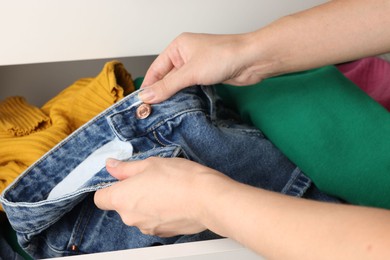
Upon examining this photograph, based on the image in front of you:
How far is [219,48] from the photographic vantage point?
561 millimetres

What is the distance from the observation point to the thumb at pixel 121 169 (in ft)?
1.52

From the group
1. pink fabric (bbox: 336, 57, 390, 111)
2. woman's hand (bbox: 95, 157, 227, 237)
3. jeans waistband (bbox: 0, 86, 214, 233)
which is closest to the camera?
woman's hand (bbox: 95, 157, 227, 237)

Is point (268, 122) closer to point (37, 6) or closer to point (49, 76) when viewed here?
point (37, 6)

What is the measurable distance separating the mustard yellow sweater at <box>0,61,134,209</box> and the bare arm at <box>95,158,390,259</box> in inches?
6.1

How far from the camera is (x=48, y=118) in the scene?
651 mm

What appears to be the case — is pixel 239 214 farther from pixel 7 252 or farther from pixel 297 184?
pixel 7 252

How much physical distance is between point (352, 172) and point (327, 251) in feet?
0.69

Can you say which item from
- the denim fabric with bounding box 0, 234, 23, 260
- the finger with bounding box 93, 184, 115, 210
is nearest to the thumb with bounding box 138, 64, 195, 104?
the finger with bounding box 93, 184, 115, 210

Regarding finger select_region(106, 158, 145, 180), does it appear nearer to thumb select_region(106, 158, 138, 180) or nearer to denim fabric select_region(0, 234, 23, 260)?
thumb select_region(106, 158, 138, 180)

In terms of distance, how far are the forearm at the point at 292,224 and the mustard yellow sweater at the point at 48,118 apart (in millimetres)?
267

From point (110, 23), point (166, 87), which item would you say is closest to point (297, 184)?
point (166, 87)

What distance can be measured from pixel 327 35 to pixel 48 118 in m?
0.34

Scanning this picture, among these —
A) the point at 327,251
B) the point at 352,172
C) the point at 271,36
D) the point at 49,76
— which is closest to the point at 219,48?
the point at 271,36

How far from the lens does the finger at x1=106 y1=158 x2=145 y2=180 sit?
1.50 feet
